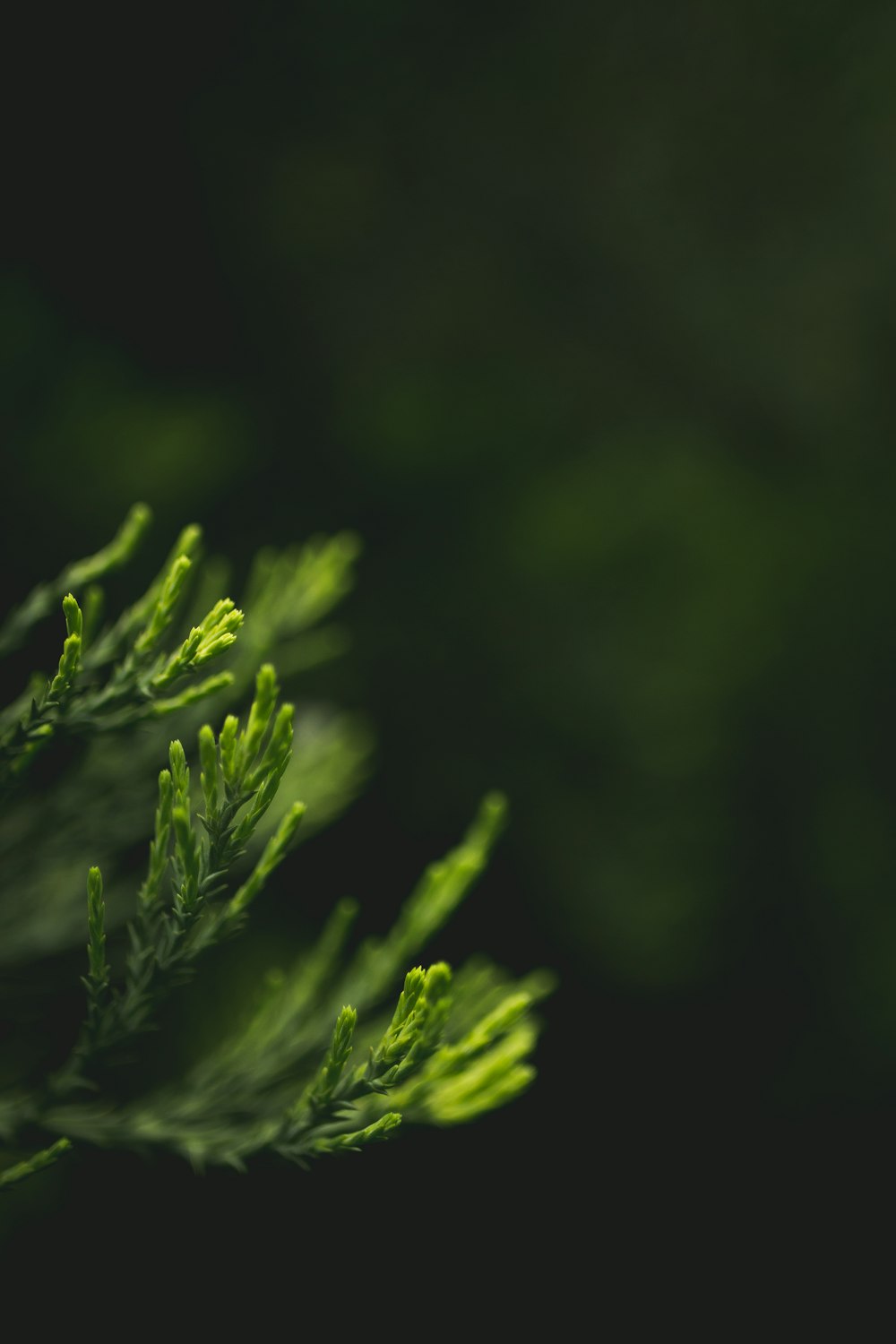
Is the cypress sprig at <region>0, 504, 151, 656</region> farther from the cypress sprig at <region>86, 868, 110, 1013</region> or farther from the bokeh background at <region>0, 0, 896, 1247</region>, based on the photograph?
the bokeh background at <region>0, 0, 896, 1247</region>

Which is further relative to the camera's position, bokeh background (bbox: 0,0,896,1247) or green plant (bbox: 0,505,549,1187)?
bokeh background (bbox: 0,0,896,1247)

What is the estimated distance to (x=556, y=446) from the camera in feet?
11.2

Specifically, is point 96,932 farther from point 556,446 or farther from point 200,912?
point 556,446

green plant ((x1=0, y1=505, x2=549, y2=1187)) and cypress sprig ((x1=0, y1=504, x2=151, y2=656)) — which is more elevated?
cypress sprig ((x1=0, y1=504, x2=151, y2=656))

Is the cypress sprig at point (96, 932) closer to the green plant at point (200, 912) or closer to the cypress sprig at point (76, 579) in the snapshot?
the green plant at point (200, 912)

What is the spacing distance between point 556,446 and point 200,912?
108 inches

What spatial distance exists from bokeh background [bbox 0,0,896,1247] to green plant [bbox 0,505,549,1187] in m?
1.21

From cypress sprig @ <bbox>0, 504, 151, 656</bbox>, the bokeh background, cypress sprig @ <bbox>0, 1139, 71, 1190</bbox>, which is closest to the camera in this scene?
cypress sprig @ <bbox>0, 1139, 71, 1190</bbox>

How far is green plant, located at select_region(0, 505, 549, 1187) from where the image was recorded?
2.91ft

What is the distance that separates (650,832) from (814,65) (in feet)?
7.65

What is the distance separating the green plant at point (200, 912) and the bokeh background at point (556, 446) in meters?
1.21

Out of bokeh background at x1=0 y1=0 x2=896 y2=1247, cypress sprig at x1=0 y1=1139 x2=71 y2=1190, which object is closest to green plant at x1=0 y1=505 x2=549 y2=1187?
cypress sprig at x1=0 y1=1139 x2=71 y2=1190

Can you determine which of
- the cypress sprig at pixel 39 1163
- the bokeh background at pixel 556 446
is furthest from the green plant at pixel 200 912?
the bokeh background at pixel 556 446

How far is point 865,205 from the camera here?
3609 millimetres
